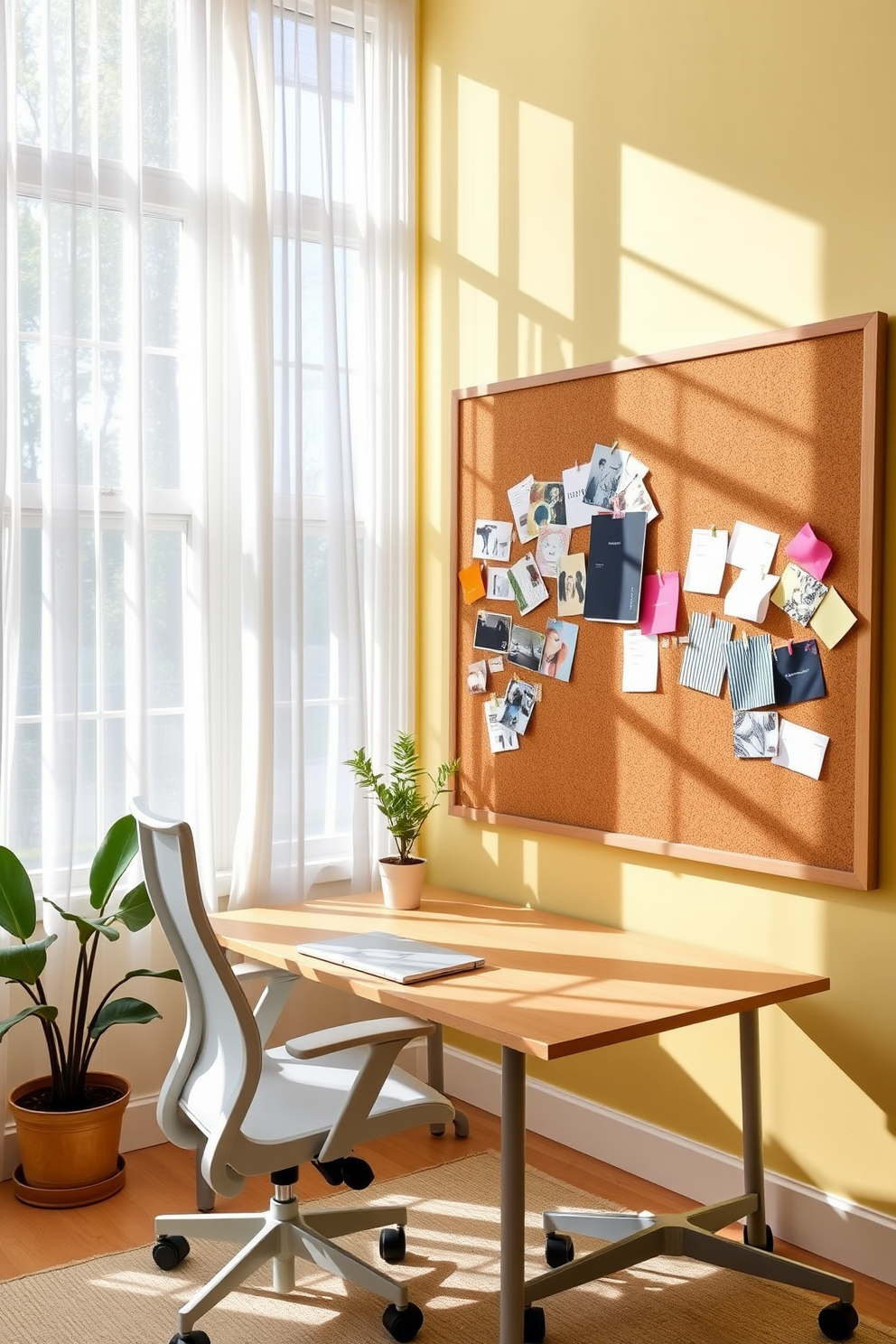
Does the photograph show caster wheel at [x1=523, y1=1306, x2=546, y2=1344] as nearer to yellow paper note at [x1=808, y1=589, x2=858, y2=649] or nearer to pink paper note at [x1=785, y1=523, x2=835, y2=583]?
yellow paper note at [x1=808, y1=589, x2=858, y2=649]

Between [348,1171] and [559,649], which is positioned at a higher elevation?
[559,649]

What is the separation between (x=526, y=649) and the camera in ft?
11.1

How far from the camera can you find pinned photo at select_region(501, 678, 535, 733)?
11.1 ft

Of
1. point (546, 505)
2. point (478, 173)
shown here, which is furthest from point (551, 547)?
point (478, 173)

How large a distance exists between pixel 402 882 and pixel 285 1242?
936 millimetres

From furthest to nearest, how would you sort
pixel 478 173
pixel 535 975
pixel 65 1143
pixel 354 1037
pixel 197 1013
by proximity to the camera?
1. pixel 478 173
2. pixel 65 1143
3. pixel 535 975
4. pixel 197 1013
5. pixel 354 1037

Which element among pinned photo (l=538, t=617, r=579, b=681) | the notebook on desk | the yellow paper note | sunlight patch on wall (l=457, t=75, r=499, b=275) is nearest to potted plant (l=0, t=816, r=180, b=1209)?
the notebook on desk

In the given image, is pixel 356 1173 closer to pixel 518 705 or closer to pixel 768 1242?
pixel 768 1242

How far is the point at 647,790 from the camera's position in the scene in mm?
3047

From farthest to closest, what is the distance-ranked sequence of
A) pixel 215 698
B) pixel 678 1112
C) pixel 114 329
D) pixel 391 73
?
pixel 391 73, pixel 215 698, pixel 114 329, pixel 678 1112

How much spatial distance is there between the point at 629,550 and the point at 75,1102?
1.83m

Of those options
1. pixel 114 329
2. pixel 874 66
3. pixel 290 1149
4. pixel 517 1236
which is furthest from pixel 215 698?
pixel 874 66

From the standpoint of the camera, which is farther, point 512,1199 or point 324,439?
point 324,439

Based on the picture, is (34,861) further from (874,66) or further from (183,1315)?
(874,66)
